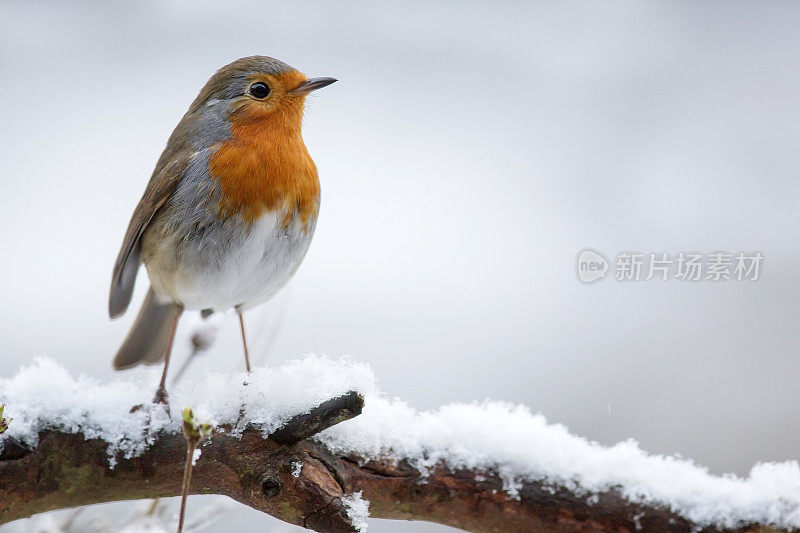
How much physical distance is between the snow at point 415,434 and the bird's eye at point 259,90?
87 centimetres

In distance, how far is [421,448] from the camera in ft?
6.51

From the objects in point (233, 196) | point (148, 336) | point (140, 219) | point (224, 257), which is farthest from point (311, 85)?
point (148, 336)

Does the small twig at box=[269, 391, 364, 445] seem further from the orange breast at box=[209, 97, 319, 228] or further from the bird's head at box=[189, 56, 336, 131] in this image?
the bird's head at box=[189, 56, 336, 131]

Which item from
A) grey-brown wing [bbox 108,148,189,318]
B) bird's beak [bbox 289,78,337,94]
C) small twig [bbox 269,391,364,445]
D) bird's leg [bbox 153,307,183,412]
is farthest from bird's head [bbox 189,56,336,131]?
small twig [bbox 269,391,364,445]

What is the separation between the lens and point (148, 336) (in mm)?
2865

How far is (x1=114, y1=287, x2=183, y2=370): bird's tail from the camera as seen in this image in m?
2.85

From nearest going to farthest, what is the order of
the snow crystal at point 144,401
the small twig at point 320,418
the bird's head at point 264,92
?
the small twig at point 320,418
the snow crystal at point 144,401
the bird's head at point 264,92

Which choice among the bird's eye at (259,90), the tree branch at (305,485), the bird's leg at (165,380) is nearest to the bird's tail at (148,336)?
the bird's leg at (165,380)

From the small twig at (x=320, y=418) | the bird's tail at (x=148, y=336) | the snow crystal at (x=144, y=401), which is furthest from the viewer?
the bird's tail at (x=148, y=336)

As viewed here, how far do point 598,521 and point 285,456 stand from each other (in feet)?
2.58

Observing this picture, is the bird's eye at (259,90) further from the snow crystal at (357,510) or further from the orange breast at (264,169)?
the snow crystal at (357,510)

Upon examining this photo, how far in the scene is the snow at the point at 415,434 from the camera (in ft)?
6.26

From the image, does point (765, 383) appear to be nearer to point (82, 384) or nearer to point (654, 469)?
point (654, 469)

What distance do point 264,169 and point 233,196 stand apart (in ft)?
0.39
